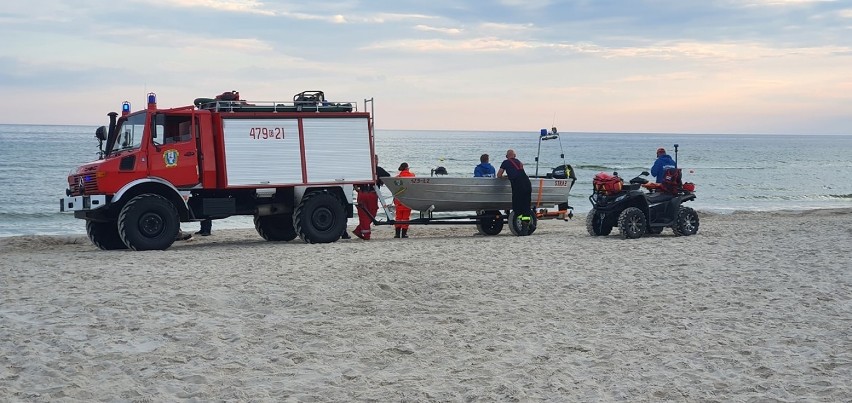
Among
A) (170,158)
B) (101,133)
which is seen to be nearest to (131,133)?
(101,133)

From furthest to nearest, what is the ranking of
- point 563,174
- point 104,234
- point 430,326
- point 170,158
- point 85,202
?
1. point 563,174
2. point 104,234
3. point 170,158
4. point 85,202
5. point 430,326

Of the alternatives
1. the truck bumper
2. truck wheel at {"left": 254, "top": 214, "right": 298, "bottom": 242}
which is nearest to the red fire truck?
the truck bumper

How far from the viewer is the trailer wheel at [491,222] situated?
1803cm

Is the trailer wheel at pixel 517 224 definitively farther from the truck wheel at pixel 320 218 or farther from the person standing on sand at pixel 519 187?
the truck wheel at pixel 320 218

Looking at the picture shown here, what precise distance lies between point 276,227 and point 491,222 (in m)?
4.29

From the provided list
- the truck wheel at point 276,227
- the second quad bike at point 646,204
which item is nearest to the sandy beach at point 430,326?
the second quad bike at point 646,204

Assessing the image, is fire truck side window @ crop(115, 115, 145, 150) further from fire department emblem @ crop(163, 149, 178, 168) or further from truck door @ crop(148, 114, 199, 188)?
fire department emblem @ crop(163, 149, 178, 168)

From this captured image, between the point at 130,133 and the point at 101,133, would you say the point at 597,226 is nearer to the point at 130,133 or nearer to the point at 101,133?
A: the point at 130,133

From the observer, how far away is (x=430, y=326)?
889 cm

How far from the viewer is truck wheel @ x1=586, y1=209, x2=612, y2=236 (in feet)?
55.4

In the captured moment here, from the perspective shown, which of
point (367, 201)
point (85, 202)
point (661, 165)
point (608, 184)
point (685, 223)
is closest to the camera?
point (85, 202)

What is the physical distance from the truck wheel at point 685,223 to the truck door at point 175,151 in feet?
28.8

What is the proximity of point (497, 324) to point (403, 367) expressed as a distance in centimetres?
180

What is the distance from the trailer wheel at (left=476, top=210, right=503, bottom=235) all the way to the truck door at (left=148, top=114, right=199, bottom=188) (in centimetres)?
577
